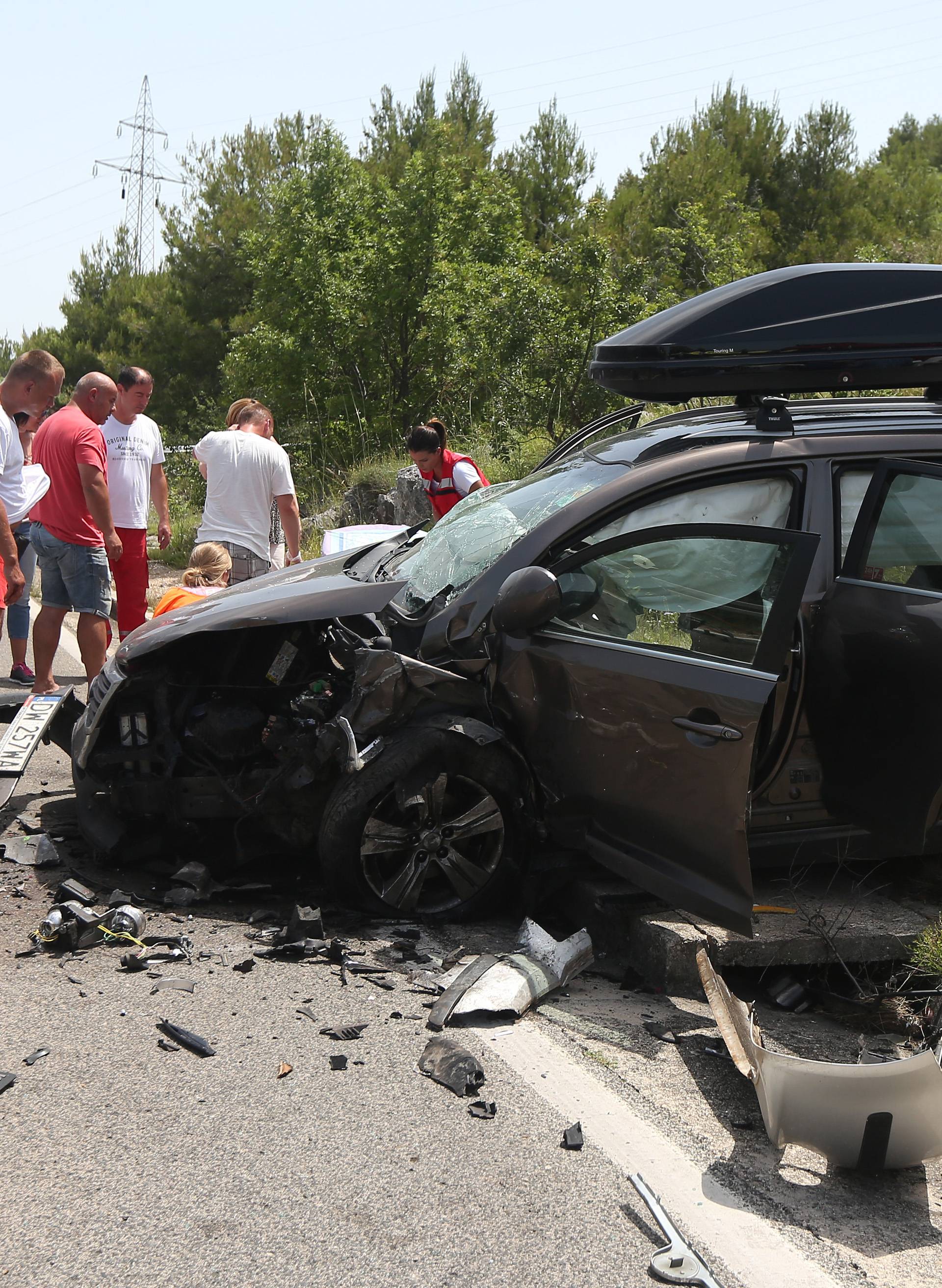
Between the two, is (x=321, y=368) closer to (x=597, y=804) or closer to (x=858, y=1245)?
(x=597, y=804)

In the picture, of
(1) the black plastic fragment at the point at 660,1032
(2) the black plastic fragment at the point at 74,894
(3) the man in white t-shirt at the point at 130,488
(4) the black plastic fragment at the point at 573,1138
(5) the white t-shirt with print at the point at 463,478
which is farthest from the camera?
(3) the man in white t-shirt at the point at 130,488

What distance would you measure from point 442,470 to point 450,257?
13818 mm

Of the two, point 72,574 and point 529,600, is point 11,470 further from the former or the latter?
point 529,600

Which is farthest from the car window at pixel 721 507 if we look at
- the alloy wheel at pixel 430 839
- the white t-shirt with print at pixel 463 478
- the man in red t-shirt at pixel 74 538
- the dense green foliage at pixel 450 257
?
the dense green foliage at pixel 450 257

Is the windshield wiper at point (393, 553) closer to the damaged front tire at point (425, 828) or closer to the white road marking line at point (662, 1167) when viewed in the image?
the damaged front tire at point (425, 828)

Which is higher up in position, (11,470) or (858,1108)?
(11,470)

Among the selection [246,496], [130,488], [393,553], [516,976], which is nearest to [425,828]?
[516,976]

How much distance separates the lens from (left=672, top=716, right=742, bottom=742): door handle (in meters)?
3.66

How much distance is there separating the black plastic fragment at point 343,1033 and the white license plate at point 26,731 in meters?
2.00

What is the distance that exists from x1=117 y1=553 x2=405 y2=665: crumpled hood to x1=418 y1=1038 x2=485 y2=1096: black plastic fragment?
5.88 ft

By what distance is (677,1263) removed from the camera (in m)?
2.49

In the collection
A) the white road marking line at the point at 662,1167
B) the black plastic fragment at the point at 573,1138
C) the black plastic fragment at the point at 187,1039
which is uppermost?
the black plastic fragment at the point at 187,1039

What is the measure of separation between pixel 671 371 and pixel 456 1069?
2683 millimetres

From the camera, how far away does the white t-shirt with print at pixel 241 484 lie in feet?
23.9
